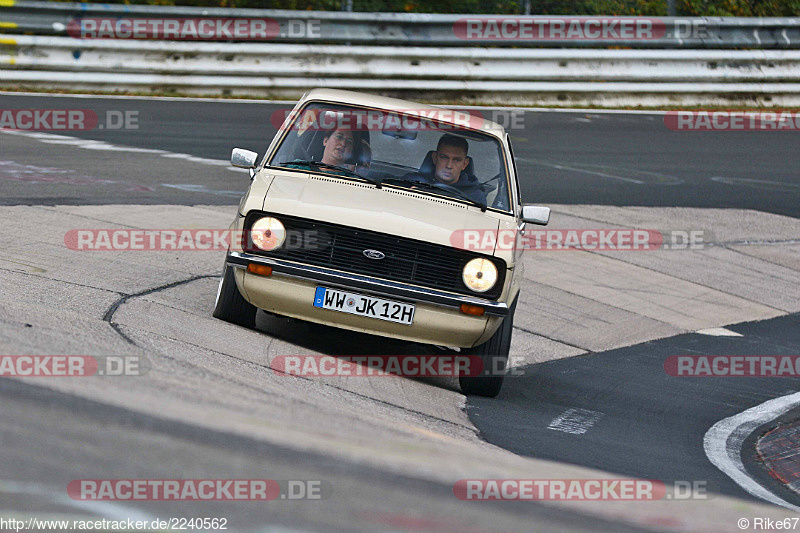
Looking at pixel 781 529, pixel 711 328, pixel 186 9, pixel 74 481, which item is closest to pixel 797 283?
pixel 711 328

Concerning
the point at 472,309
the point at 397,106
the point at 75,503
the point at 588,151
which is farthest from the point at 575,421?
the point at 588,151

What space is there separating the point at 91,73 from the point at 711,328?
11.2 metres

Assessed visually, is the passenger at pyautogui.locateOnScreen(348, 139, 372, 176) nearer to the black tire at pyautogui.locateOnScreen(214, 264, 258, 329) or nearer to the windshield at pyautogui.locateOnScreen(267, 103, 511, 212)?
the windshield at pyautogui.locateOnScreen(267, 103, 511, 212)

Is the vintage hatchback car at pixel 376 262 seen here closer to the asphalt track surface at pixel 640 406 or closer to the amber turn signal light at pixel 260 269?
the amber turn signal light at pixel 260 269

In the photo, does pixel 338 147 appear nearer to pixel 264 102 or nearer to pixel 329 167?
pixel 329 167

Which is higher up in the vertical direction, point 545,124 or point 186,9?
point 186,9

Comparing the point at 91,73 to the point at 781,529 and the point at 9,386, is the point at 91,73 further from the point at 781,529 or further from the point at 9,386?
the point at 781,529

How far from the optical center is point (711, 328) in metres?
9.55

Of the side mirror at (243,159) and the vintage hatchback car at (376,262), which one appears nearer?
the vintage hatchback car at (376,262)

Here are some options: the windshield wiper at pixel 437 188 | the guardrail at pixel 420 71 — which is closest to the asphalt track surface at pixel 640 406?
the windshield wiper at pixel 437 188

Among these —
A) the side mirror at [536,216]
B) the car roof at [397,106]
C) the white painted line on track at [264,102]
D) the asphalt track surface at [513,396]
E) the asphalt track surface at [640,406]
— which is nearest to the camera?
the asphalt track surface at [513,396]

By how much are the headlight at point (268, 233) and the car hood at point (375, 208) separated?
0.08m

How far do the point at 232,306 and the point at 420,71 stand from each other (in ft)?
39.6

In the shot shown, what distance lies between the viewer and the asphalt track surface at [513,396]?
371 cm
